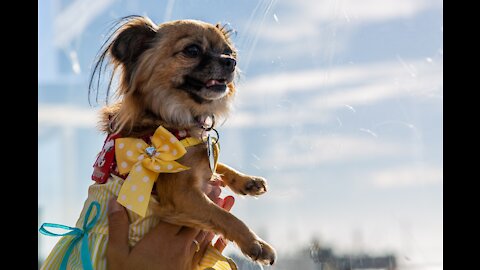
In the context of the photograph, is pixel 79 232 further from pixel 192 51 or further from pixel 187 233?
pixel 192 51

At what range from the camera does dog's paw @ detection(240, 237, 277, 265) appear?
1.54 m

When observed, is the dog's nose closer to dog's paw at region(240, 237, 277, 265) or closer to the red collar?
the red collar

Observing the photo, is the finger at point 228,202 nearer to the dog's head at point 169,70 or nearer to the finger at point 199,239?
the finger at point 199,239

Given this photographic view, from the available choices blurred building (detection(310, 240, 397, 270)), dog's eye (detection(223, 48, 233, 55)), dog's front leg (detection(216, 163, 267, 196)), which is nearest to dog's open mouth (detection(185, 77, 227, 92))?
dog's eye (detection(223, 48, 233, 55))

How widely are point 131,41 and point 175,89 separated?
0.80ft

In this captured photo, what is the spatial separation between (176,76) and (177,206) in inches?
18.3

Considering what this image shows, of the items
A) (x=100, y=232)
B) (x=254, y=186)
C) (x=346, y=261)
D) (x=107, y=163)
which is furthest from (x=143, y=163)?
(x=346, y=261)

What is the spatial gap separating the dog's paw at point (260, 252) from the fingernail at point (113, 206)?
15.8 inches

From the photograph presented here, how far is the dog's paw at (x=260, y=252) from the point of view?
A: 60.6 inches

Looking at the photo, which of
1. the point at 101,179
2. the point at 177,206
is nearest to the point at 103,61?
the point at 101,179

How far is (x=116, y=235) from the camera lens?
151 cm

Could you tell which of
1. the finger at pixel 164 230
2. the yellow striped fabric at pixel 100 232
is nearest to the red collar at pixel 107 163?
the yellow striped fabric at pixel 100 232

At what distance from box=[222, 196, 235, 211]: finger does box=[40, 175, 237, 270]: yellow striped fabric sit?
21cm

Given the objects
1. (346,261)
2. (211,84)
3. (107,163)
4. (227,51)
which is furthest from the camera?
(346,261)
